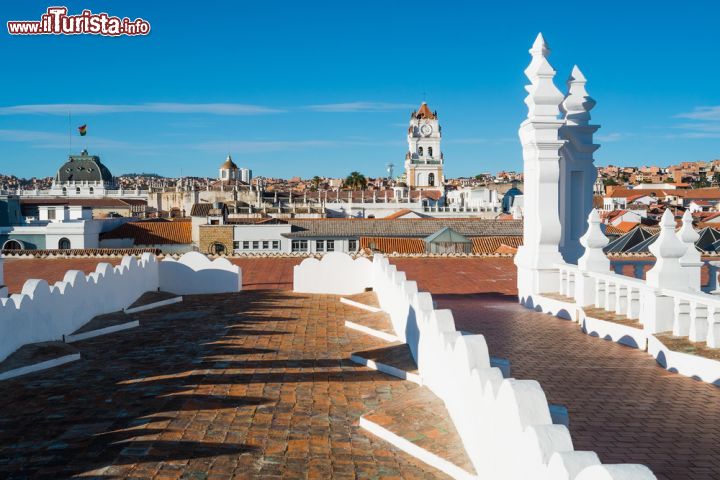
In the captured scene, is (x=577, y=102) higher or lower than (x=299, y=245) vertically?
higher

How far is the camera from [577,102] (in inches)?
519

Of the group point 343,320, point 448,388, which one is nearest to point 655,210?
point 343,320

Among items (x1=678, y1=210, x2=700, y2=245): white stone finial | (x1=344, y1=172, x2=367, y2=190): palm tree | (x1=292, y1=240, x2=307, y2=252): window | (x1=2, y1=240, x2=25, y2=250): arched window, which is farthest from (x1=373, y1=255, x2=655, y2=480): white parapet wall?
(x1=344, y1=172, x2=367, y2=190): palm tree

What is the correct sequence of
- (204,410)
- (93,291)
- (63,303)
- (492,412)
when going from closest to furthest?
(492,412), (204,410), (63,303), (93,291)

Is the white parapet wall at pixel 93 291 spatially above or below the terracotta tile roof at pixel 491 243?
above

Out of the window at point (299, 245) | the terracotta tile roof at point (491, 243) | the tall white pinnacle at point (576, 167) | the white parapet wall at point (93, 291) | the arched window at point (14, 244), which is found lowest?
the window at point (299, 245)

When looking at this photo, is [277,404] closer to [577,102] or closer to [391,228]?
[577,102]

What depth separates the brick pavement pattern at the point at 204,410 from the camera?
16.1 ft

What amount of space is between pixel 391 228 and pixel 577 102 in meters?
38.9

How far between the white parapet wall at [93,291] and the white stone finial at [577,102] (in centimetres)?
832

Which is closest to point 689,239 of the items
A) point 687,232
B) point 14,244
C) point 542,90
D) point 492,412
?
point 687,232

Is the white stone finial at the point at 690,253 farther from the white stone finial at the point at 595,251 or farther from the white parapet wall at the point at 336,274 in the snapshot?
the white parapet wall at the point at 336,274

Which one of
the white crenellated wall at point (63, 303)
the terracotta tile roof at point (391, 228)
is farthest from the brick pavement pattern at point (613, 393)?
the terracotta tile roof at point (391, 228)

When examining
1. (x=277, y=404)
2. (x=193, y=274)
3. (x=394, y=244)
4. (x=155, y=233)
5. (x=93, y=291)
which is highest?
(x=93, y=291)
